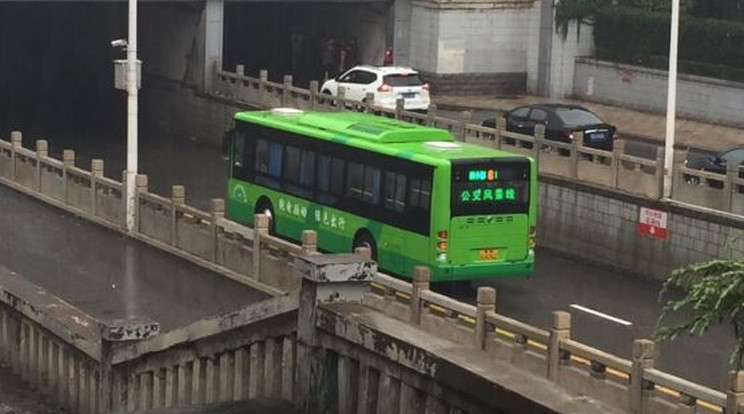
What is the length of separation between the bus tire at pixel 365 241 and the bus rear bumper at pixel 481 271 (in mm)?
1753

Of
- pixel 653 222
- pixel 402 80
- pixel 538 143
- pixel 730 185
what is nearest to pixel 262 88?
pixel 402 80

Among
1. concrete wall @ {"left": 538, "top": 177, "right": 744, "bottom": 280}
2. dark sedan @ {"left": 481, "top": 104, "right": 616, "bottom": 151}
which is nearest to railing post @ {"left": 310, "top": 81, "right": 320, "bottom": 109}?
dark sedan @ {"left": 481, "top": 104, "right": 616, "bottom": 151}

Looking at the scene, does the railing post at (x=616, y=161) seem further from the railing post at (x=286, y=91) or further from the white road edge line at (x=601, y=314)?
the railing post at (x=286, y=91)

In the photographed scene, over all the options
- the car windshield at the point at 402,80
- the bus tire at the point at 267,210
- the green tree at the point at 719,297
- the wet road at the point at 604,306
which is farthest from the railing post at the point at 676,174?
the green tree at the point at 719,297

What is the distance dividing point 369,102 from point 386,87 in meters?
3.93

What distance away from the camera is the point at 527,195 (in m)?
29.5

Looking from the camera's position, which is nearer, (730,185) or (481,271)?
(481,271)

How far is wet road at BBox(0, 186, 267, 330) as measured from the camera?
992 inches

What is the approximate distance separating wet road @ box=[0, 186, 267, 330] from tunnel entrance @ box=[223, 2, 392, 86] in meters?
25.4

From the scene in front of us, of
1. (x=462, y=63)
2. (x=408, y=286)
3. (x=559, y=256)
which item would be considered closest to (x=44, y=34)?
(x=462, y=63)

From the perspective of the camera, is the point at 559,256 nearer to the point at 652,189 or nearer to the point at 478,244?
the point at 652,189

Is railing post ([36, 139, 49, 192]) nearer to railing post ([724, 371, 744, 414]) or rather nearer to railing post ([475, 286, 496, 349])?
railing post ([475, 286, 496, 349])

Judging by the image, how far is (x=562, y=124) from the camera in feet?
136

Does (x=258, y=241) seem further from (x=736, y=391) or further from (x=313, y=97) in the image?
(x=313, y=97)
